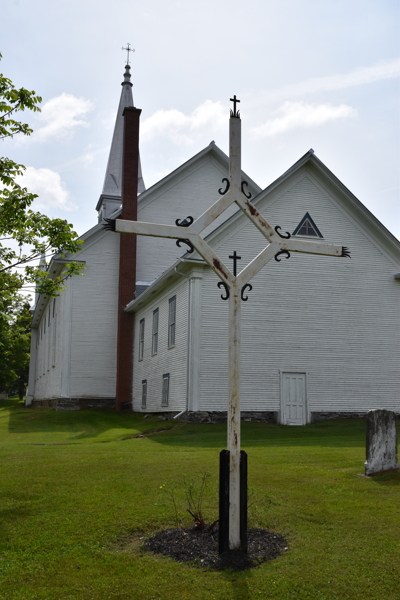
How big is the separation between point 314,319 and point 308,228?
3.29m

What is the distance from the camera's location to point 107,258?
99.1ft

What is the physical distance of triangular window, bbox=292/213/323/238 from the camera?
22156mm

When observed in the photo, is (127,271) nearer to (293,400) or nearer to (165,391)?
(165,391)

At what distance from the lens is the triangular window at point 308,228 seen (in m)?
22.2

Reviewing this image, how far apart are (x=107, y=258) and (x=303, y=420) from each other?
13.5 metres

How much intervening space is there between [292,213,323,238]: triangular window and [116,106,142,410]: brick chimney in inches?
381

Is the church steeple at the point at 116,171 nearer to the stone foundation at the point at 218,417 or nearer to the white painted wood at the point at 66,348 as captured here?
the white painted wood at the point at 66,348

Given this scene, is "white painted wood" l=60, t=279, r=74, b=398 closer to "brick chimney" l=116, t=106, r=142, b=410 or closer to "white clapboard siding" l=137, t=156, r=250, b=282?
"brick chimney" l=116, t=106, r=142, b=410

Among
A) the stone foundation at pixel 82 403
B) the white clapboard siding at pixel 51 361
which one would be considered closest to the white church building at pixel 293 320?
the stone foundation at pixel 82 403

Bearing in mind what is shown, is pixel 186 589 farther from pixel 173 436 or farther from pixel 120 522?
pixel 173 436

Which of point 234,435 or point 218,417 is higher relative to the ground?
point 234,435

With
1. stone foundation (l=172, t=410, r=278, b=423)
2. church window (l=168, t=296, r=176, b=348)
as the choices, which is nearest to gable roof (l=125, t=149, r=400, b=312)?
church window (l=168, t=296, r=176, b=348)

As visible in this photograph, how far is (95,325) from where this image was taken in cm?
2975

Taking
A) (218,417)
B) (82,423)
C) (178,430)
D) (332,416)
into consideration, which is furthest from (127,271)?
(332,416)
